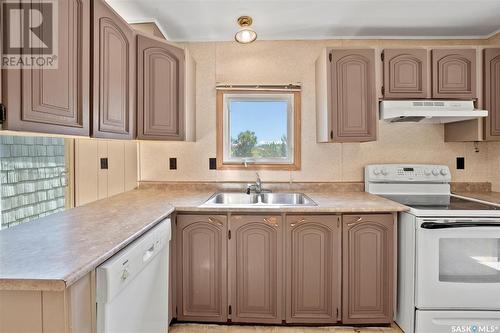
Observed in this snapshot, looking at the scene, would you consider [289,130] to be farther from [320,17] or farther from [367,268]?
[367,268]

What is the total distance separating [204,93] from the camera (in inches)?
104

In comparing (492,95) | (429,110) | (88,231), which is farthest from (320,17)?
(88,231)

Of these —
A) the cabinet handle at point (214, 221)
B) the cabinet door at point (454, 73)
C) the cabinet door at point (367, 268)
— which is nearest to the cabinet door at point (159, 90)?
the cabinet handle at point (214, 221)

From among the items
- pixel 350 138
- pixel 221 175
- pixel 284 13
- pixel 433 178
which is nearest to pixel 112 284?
pixel 221 175

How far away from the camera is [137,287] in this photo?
1.30 m

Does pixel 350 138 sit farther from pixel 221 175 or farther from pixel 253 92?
pixel 221 175

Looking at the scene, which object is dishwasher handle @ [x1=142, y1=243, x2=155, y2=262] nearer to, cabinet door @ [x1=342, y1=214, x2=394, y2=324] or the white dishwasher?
the white dishwasher

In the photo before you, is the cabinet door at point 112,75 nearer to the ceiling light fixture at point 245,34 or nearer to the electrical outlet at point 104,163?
the electrical outlet at point 104,163

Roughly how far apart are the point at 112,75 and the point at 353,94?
1.68m

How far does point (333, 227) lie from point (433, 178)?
45.1 inches

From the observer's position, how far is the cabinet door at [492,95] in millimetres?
2244

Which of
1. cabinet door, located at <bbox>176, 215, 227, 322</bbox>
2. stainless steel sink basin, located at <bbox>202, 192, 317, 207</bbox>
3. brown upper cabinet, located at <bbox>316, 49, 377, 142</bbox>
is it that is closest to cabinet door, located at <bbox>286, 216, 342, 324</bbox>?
cabinet door, located at <bbox>176, 215, 227, 322</bbox>

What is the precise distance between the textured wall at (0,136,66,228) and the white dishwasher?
615mm

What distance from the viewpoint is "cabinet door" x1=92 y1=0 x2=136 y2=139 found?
155cm
